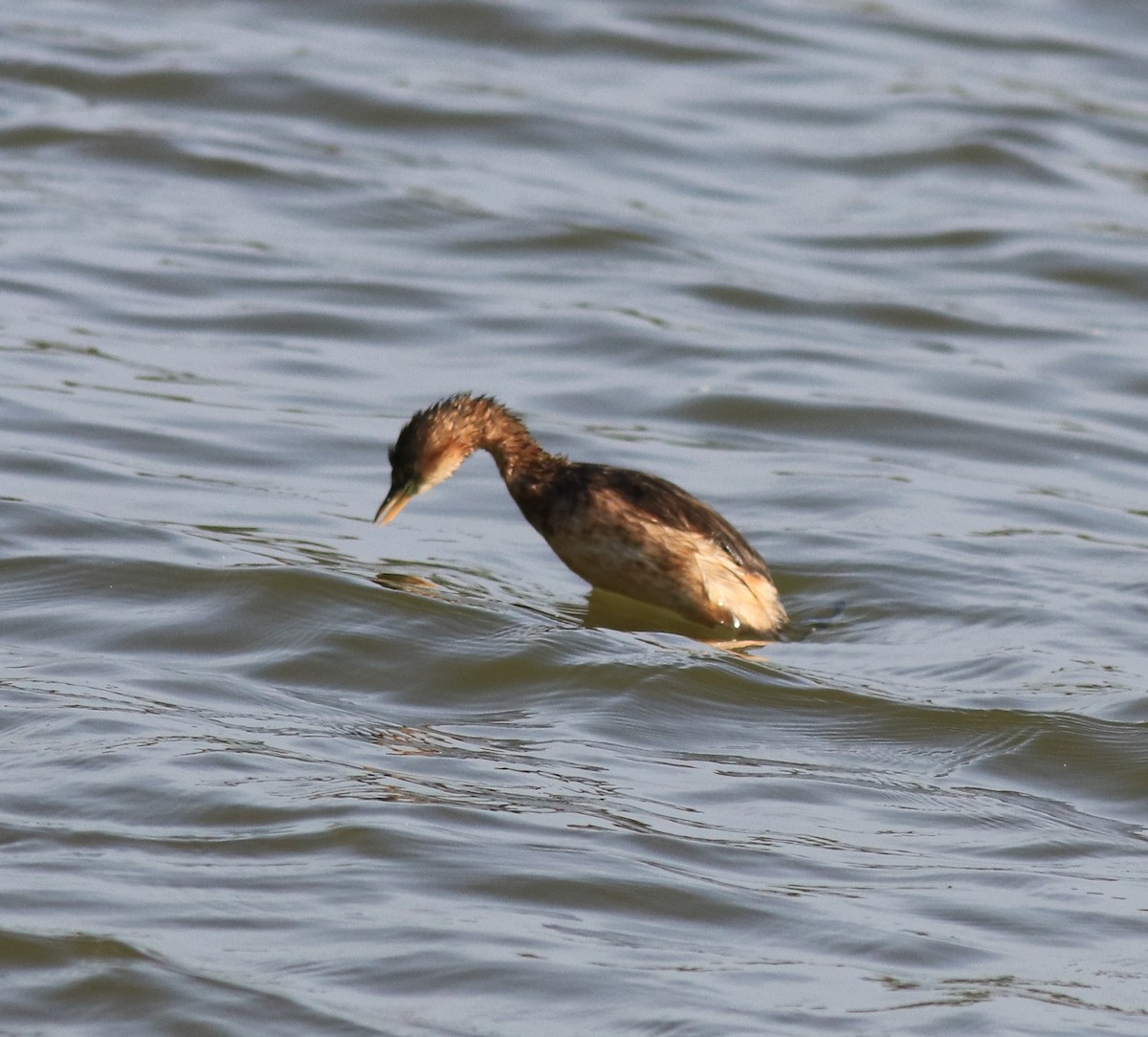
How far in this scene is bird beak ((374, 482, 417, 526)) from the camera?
8.38m

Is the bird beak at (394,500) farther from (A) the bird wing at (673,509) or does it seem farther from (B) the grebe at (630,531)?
(A) the bird wing at (673,509)

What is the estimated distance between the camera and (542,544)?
899 cm

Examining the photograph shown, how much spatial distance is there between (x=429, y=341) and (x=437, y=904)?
260 inches

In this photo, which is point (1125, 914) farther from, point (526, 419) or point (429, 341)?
point (429, 341)

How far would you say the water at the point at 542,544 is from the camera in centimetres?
501

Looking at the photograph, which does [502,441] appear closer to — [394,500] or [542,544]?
[394,500]

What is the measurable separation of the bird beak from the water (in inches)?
7.2

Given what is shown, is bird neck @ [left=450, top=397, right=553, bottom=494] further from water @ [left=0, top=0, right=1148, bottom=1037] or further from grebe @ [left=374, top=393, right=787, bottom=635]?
water @ [left=0, top=0, right=1148, bottom=1037]

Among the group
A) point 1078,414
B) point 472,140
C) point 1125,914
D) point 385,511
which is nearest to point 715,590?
point 385,511

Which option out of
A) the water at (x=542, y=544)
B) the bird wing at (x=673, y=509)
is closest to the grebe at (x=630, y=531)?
the bird wing at (x=673, y=509)

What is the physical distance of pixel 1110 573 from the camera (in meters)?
8.66

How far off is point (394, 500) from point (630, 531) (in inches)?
38.9

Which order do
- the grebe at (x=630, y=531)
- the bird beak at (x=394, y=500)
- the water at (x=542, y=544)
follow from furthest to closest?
the bird beak at (x=394, y=500), the grebe at (x=630, y=531), the water at (x=542, y=544)

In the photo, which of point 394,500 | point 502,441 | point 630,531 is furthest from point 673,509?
point 394,500
